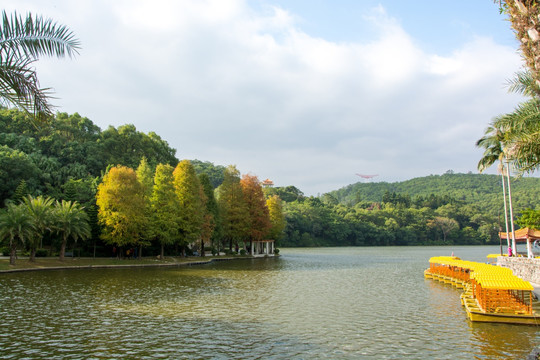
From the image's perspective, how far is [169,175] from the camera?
4938 centimetres

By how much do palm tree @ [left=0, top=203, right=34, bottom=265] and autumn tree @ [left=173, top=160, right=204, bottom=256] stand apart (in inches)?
677

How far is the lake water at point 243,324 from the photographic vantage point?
42.6ft

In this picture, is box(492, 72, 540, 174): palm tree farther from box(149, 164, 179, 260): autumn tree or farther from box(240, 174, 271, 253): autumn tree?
box(240, 174, 271, 253): autumn tree

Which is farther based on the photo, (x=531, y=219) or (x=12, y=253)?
(x=531, y=219)

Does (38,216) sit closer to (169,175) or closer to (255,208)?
(169,175)

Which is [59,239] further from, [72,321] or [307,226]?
[307,226]

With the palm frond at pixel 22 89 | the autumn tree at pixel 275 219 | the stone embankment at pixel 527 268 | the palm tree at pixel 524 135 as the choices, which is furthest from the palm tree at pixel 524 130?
the autumn tree at pixel 275 219

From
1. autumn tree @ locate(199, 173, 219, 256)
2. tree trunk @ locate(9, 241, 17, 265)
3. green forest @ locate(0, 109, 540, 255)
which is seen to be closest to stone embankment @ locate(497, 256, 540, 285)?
green forest @ locate(0, 109, 540, 255)

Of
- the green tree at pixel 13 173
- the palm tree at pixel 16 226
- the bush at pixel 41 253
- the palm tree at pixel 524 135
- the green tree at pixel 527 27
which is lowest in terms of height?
the bush at pixel 41 253

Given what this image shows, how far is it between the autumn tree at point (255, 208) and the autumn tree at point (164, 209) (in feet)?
58.1

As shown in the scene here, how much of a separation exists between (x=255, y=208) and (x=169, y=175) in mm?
19916

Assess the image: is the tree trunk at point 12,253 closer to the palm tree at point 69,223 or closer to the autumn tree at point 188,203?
the palm tree at point 69,223

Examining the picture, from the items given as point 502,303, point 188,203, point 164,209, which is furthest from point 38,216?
point 502,303

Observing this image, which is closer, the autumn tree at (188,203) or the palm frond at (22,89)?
the palm frond at (22,89)
